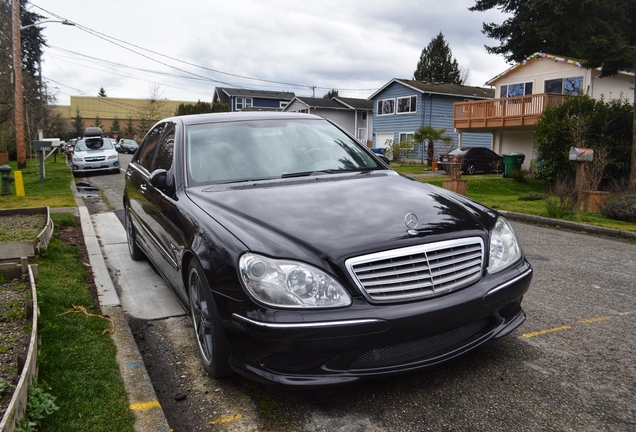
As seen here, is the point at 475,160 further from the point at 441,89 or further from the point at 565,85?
the point at 441,89

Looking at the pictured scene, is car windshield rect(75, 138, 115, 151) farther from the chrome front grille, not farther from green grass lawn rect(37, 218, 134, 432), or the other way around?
the chrome front grille

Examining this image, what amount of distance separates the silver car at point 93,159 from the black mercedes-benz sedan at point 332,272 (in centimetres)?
1911

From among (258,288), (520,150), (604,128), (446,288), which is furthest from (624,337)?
(520,150)

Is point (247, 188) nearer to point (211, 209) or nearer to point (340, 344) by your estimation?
point (211, 209)

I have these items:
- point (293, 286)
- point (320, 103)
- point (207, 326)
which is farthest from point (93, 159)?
point (320, 103)

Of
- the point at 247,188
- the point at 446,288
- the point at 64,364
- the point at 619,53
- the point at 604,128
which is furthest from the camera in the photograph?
the point at 619,53

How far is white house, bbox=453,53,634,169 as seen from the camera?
985 inches

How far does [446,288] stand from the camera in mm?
2912

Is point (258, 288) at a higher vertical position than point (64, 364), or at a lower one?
higher

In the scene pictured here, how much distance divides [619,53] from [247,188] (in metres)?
20.4

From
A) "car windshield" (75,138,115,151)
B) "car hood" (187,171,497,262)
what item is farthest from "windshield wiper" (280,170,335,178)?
"car windshield" (75,138,115,151)

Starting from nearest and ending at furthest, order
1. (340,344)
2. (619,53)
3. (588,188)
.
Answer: (340,344) → (588,188) → (619,53)

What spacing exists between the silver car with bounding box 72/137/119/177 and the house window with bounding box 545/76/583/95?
20.7m

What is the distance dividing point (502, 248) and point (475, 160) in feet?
79.5
